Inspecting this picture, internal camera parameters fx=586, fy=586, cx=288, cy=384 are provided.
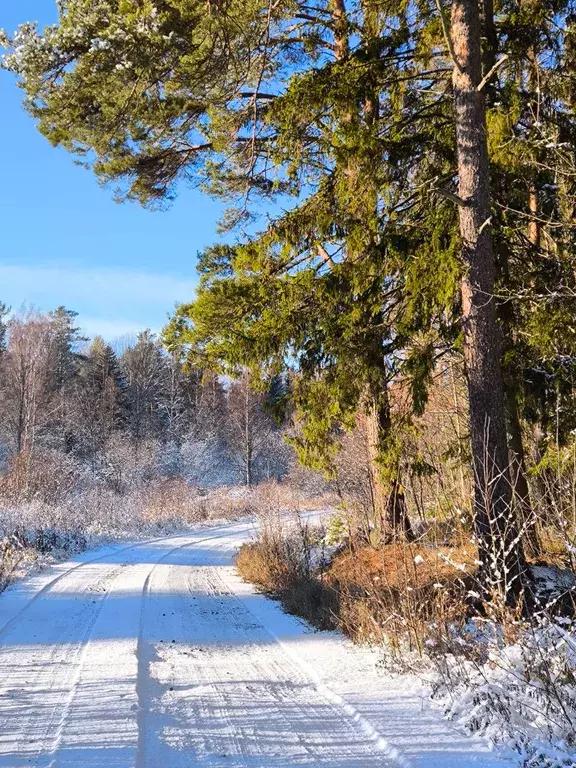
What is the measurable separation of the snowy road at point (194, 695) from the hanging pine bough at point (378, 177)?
2258 mm

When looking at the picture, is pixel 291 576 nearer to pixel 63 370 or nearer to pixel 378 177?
pixel 378 177

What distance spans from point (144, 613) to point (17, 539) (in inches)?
248

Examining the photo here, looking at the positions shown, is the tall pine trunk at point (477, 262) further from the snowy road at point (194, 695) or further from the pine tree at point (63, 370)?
the pine tree at point (63, 370)

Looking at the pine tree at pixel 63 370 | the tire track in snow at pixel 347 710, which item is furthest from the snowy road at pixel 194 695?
the pine tree at pixel 63 370

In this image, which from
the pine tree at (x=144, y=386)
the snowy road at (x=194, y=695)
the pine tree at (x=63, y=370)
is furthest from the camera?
the pine tree at (x=144, y=386)

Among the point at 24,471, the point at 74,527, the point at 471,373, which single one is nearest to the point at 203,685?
the point at 471,373

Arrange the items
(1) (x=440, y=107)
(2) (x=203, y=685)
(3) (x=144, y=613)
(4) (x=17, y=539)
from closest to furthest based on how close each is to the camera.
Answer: (2) (x=203, y=685) → (3) (x=144, y=613) → (1) (x=440, y=107) → (4) (x=17, y=539)

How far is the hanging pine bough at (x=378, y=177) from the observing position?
22.5 feet

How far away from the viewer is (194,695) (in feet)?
15.0

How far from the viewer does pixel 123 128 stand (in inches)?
371

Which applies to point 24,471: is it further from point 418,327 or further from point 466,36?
point 466,36

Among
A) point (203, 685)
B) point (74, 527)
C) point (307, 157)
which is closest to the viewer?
point (203, 685)

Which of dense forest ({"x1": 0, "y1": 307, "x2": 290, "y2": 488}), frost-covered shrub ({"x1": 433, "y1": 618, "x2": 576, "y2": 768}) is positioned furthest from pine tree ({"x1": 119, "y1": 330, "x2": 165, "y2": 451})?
frost-covered shrub ({"x1": 433, "y1": 618, "x2": 576, "y2": 768})

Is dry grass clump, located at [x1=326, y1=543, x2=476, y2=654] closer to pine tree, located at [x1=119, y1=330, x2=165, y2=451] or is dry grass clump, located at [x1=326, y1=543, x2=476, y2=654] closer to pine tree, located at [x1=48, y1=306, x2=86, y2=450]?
pine tree, located at [x1=48, y1=306, x2=86, y2=450]
